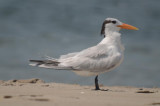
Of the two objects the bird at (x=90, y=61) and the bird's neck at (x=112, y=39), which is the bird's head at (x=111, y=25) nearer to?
the bird's neck at (x=112, y=39)

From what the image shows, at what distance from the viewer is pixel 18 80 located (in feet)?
34.4

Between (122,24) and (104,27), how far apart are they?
1.75 ft

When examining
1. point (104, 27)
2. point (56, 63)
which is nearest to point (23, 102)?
point (56, 63)

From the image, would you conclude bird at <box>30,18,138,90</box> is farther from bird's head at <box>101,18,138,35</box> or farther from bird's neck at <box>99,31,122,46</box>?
bird's head at <box>101,18,138,35</box>

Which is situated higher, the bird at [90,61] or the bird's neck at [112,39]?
the bird's neck at [112,39]

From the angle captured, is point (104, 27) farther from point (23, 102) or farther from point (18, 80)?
point (23, 102)

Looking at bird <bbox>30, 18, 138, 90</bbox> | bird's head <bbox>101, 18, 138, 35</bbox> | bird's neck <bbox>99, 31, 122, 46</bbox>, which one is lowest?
bird <bbox>30, 18, 138, 90</bbox>

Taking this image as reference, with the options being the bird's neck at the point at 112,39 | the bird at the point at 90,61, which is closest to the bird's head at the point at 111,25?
the bird's neck at the point at 112,39

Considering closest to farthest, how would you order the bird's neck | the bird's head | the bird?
1. the bird
2. the bird's neck
3. the bird's head

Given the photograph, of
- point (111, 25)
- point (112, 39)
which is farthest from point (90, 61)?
point (111, 25)

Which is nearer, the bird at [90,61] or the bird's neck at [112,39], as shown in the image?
the bird at [90,61]

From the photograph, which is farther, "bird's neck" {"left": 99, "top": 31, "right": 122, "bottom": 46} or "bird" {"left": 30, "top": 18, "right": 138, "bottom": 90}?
"bird's neck" {"left": 99, "top": 31, "right": 122, "bottom": 46}

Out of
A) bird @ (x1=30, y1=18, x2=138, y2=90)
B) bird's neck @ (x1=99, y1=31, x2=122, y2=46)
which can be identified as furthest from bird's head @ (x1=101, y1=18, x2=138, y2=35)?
bird @ (x1=30, y1=18, x2=138, y2=90)

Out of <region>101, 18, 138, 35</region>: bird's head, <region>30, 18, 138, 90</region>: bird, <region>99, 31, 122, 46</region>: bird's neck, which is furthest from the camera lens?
<region>101, 18, 138, 35</region>: bird's head
